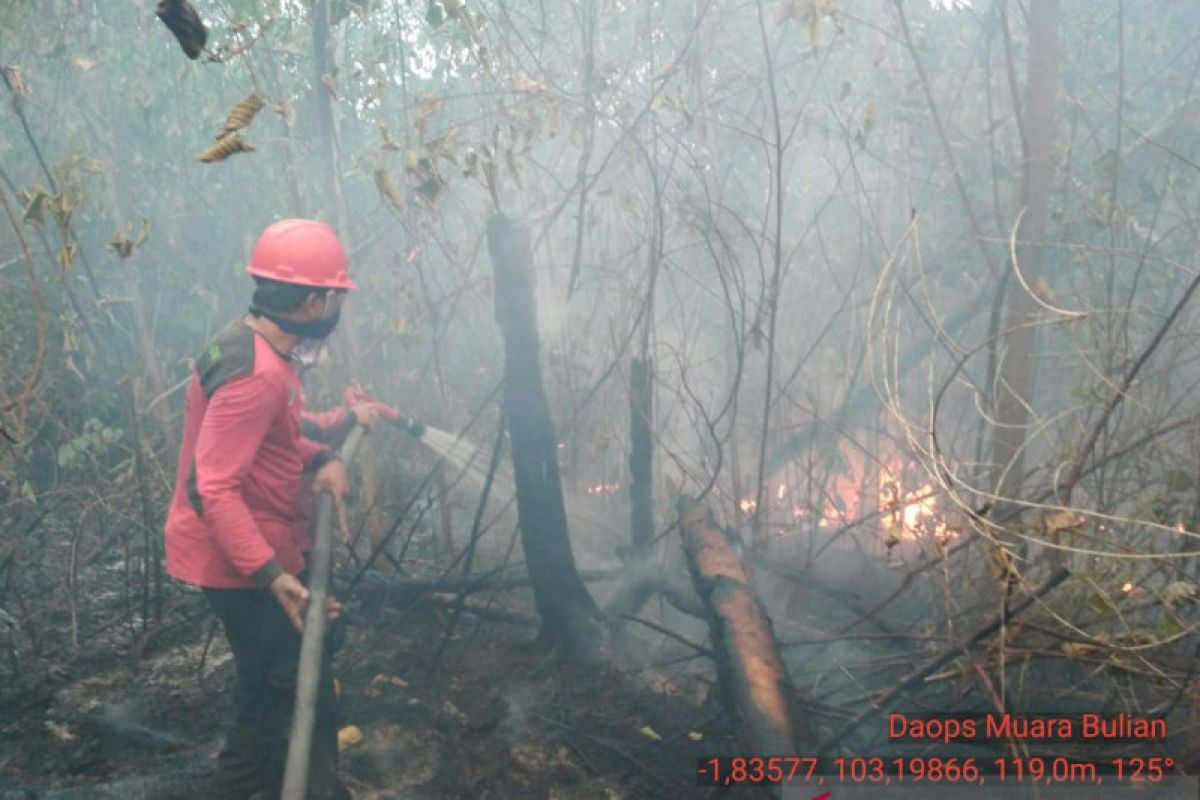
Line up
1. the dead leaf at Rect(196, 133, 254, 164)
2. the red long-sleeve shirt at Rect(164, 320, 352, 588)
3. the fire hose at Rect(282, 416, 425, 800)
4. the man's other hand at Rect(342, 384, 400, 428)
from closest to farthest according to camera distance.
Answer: the fire hose at Rect(282, 416, 425, 800) < the red long-sleeve shirt at Rect(164, 320, 352, 588) < the dead leaf at Rect(196, 133, 254, 164) < the man's other hand at Rect(342, 384, 400, 428)

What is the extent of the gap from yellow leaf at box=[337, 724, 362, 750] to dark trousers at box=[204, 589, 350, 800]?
0.54 meters

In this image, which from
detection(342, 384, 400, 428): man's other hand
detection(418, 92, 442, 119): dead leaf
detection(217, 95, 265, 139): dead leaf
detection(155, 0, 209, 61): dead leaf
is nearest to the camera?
detection(155, 0, 209, 61): dead leaf

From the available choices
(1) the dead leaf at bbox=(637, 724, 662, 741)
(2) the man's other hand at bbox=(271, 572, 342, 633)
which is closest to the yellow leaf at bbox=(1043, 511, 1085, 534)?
(1) the dead leaf at bbox=(637, 724, 662, 741)

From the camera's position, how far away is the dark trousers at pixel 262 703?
3.24 metres

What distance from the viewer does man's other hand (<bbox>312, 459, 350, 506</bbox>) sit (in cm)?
346

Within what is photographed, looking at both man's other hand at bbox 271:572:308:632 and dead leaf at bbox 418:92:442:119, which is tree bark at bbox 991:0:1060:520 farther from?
man's other hand at bbox 271:572:308:632

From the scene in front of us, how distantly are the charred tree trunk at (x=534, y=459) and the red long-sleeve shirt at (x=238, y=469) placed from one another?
1201mm

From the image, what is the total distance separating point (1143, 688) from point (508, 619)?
10.1ft

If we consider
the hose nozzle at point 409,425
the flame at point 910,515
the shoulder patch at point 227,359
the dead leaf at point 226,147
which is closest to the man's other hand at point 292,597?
the shoulder patch at point 227,359

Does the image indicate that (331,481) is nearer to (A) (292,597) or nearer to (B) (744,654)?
(A) (292,597)

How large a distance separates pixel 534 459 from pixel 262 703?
167 centimetres

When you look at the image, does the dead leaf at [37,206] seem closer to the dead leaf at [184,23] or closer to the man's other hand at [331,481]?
the dead leaf at [184,23]

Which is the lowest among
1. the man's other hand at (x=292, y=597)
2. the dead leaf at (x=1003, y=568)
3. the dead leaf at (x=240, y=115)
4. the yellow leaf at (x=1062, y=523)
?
the man's other hand at (x=292, y=597)

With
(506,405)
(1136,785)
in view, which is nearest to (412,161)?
(506,405)
